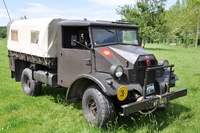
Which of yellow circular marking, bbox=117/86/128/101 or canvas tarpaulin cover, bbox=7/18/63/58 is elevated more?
canvas tarpaulin cover, bbox=7/18/63/58

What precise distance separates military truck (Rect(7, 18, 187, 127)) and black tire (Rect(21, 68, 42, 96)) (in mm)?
270

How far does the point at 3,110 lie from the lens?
5641 mm

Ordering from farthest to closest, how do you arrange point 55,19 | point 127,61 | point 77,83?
point 55,19 → point 77,83 → point 127,61

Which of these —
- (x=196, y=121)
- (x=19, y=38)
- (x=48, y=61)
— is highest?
(x=19, y=38)

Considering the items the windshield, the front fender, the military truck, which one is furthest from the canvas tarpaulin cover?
the windshield

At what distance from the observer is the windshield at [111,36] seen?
16.4 ft

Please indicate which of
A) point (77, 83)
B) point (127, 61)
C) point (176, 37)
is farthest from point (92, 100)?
point (176, 37)

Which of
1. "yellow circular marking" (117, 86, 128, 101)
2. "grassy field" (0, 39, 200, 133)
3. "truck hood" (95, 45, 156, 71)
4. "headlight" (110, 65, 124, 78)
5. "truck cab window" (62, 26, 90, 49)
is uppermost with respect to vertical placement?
"truck cab window" (62, 26, 90, 49)

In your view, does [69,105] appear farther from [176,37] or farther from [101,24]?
[176,37]

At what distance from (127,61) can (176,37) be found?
154ft

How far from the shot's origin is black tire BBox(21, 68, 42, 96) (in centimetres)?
683

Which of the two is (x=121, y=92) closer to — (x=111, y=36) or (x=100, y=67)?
(x=100, y=67)

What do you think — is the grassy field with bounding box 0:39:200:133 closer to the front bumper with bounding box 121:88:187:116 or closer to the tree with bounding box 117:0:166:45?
the front bumper with bounding box 121:88:187:116

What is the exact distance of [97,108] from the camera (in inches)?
173
